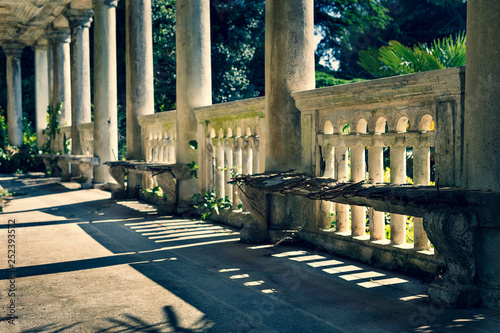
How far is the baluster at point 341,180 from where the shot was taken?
4.88 m

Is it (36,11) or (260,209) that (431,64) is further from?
(36,11)

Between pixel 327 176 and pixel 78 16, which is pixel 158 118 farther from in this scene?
pixel 78 16

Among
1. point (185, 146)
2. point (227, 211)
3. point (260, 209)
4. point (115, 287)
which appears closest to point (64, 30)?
point (185, 146)

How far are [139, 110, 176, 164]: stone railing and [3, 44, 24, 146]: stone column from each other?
1310 cm

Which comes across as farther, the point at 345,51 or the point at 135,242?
the point at 345,51

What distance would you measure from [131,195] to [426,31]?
1728 cm

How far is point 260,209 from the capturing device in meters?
5.51

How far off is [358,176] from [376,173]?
0.89 feet

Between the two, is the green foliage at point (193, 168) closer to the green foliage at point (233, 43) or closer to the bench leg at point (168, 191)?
the bench leg at point (168, 191)

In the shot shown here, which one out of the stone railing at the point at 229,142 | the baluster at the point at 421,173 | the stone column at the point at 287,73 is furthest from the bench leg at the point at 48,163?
the baluster at the point at 421,173

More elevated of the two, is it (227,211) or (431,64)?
(431,64)

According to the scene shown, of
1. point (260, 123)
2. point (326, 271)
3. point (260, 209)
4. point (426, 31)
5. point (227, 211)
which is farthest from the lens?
point (426, 31)

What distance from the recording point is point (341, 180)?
4.88m

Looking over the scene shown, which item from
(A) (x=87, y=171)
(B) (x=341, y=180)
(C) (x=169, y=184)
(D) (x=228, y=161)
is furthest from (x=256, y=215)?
(A) (x=87, y=171)
